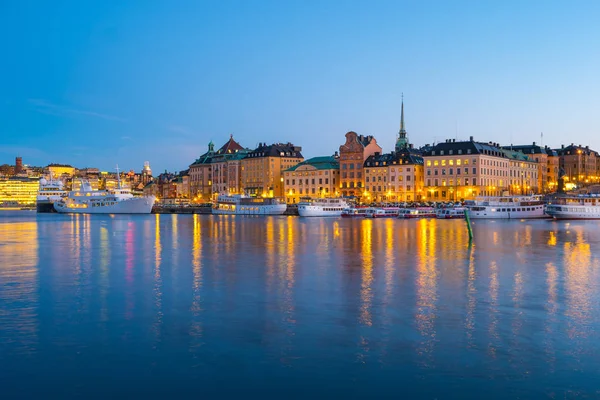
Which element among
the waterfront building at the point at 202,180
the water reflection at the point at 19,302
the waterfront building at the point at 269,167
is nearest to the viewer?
the water reflection at the point at 19,302

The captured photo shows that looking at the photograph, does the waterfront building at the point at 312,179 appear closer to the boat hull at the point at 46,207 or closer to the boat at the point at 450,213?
the boat at the point at 450,213

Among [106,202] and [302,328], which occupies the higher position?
[106,202]

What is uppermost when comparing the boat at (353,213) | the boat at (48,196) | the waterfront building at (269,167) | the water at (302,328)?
the waterfront building at (269,167)

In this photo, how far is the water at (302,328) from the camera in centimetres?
1285

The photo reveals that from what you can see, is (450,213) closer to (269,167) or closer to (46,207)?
(269,167)

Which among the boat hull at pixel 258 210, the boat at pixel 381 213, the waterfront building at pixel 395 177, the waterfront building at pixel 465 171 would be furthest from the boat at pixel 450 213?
the boat hull at pixel 258 210

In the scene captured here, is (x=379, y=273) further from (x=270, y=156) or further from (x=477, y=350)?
(x=270, y=156)

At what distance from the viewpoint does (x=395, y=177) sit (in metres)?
126

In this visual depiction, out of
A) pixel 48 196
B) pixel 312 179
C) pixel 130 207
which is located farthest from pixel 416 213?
pixel 48 196

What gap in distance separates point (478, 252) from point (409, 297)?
1841cm

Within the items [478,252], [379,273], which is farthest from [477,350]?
[478,252]

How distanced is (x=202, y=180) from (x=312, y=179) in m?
53.9

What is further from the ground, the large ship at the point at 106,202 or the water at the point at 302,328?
the large ship at the point at 106,202

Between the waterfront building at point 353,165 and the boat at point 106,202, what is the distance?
140 ft
